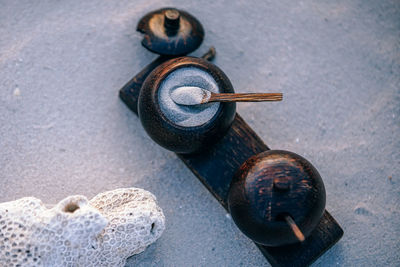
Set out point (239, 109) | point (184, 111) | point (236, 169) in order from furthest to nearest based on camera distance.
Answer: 1. point (239, 109)
2. point (236, 169)
3. point (184, 111)

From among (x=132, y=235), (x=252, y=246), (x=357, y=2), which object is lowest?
(x=252, y=246)

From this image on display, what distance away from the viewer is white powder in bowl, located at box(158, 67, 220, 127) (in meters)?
0.98

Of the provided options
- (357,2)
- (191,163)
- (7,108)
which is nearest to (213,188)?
(191,163)

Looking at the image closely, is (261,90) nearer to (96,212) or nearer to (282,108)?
(282,108)

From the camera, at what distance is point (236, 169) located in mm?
1180

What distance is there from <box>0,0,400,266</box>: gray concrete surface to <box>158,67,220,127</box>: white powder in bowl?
345 millimetres

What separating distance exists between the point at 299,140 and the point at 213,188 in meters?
0.36

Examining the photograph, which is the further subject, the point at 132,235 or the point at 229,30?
the point at 229,30

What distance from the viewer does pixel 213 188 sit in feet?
3.86

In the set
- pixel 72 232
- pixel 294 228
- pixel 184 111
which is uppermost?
pixel 184 111

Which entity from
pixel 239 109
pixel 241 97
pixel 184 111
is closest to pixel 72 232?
pixel 184 111

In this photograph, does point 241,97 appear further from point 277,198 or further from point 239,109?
point 239,109

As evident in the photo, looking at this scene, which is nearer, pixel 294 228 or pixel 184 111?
pixel 294 228

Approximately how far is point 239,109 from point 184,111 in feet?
1.33
